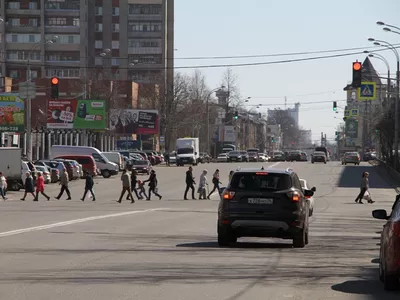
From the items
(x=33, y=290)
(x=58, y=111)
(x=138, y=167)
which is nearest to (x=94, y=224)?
(x=33, y=290)

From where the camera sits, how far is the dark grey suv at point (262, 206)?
19281mm

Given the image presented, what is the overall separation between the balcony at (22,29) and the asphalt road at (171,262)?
119 meters

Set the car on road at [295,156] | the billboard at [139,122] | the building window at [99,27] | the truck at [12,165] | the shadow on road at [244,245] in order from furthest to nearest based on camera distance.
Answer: the building window at [99,27]
the car on road at [295,156]
the billboard at [139,122]
the truck at [12,165]
the shadow on road at [244,245]

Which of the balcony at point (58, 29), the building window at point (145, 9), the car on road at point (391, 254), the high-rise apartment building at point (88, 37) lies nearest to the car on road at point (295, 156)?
the high-rise apartment building at point (88, 37)

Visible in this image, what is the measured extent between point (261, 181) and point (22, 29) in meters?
132

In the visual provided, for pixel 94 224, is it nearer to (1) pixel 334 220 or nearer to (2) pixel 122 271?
(1) pixel 334 220

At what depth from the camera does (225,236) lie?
19.7 m

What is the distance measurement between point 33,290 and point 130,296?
127 cm

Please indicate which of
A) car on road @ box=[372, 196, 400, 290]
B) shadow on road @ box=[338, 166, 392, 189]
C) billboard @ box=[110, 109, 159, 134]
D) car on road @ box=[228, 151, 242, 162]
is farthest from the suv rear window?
car on road @ box=[228, 151, 242, 162]

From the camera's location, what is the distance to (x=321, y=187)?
221 ft

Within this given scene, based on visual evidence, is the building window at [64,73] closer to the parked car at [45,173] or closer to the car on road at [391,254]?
the parked car at [45,173]

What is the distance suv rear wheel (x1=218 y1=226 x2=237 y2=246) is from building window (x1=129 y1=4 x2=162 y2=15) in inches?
5475

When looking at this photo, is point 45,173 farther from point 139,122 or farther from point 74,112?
point 139,122

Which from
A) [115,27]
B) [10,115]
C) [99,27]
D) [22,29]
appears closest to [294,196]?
[10,115]
